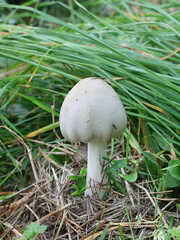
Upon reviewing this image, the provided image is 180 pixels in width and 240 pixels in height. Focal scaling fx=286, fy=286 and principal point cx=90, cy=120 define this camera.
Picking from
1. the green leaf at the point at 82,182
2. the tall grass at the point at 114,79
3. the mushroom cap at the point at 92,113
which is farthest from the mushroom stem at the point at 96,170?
the tall grass at the point at 114,79

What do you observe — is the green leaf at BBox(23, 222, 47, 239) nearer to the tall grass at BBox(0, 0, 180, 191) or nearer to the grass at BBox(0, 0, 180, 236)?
the grass at BBox(0, 0, 180, 236)

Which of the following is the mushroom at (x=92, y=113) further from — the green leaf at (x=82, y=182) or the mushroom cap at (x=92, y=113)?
the green leaf at (x=82, y=182)

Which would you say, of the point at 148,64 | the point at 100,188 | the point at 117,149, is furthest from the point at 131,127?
the point at 100,188

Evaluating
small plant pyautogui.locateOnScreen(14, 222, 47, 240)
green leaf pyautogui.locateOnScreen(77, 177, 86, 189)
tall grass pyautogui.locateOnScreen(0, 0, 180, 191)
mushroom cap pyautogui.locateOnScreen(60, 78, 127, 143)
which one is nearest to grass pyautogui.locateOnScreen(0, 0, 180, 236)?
tall grass pyautogui.locateOnScreen(0, 0, 180, 191)

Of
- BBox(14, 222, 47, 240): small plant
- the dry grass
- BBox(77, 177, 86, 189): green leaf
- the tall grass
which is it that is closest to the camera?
BBox(14, 222, 47, 240): small plant

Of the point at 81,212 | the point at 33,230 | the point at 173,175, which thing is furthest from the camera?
the point at 81,212

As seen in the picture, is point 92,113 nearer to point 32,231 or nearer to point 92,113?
point 92,113

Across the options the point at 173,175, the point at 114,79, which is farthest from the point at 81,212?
the point at 114,79
